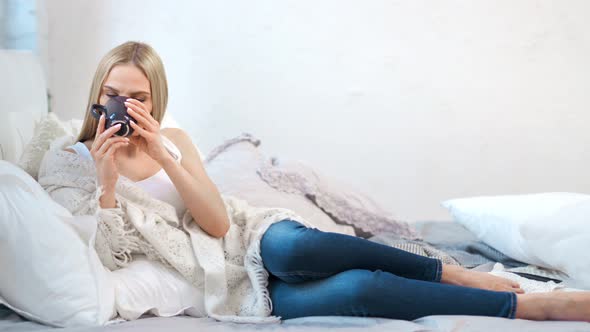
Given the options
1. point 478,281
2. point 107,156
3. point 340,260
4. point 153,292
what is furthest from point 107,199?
point 478,281

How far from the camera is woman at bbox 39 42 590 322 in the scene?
1.18m

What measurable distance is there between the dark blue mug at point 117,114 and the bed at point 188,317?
339mm

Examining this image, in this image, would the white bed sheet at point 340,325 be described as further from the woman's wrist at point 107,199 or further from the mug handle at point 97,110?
the mug handle at point 97,110

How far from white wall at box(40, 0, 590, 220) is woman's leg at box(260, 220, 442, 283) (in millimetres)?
1240

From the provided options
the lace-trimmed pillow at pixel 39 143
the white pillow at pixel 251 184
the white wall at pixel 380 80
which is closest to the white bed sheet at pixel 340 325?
the lace-trimmed pillow at pixel 39 143

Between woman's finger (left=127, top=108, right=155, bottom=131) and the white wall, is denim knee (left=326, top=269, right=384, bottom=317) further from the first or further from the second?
the white wall

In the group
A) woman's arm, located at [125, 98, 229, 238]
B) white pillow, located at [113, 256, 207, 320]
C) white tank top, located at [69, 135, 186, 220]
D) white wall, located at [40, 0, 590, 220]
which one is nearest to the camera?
white pillow, located at [113, 256, 207, 320]

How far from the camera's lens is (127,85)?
1.36 meters

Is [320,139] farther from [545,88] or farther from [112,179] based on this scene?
[112,179]

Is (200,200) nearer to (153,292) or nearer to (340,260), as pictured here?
(153,292)

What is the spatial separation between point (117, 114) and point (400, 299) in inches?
23.7

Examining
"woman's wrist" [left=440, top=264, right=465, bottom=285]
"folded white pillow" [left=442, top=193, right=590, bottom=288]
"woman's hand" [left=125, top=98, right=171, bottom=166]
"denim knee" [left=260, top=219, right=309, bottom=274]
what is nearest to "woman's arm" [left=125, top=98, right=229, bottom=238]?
"woman's hand" [left=125, top=98, right=171, bottom=166]

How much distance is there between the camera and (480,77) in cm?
246

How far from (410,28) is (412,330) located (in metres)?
1.56
